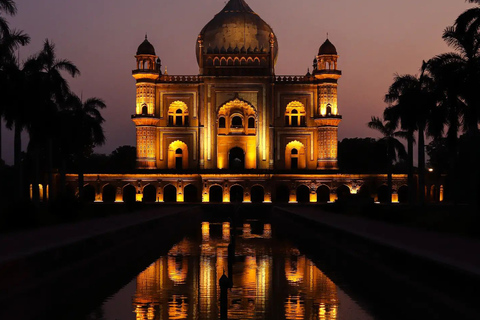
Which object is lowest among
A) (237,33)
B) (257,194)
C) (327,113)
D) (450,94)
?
(257,194)

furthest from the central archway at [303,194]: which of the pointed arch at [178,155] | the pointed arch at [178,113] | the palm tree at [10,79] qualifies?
the palm tree at [10,79]

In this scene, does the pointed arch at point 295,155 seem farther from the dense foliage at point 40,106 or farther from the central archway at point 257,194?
the dense foliage at point 40,106

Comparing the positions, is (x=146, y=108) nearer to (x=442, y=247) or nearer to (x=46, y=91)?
(x=46, y=91)

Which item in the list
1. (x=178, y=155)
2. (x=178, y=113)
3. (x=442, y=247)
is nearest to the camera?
(x=442, y=247)

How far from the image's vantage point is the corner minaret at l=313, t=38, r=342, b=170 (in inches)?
2154

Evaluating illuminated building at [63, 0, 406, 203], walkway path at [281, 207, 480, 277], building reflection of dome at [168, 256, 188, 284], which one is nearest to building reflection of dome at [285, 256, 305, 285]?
walkway path at [281, 207, 480, 277]

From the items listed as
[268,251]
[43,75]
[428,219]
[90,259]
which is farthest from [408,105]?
[90,259]

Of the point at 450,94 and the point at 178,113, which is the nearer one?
the point at 450,94

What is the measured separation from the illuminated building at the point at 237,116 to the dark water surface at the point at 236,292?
3728 centimetres

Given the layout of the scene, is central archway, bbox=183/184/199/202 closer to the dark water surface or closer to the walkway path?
the walkway path

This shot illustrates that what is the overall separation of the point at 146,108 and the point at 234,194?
372 inches

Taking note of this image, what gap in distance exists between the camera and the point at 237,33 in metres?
58.0

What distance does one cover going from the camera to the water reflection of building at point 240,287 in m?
9.49

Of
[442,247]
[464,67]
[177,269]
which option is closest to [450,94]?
[464,67]
